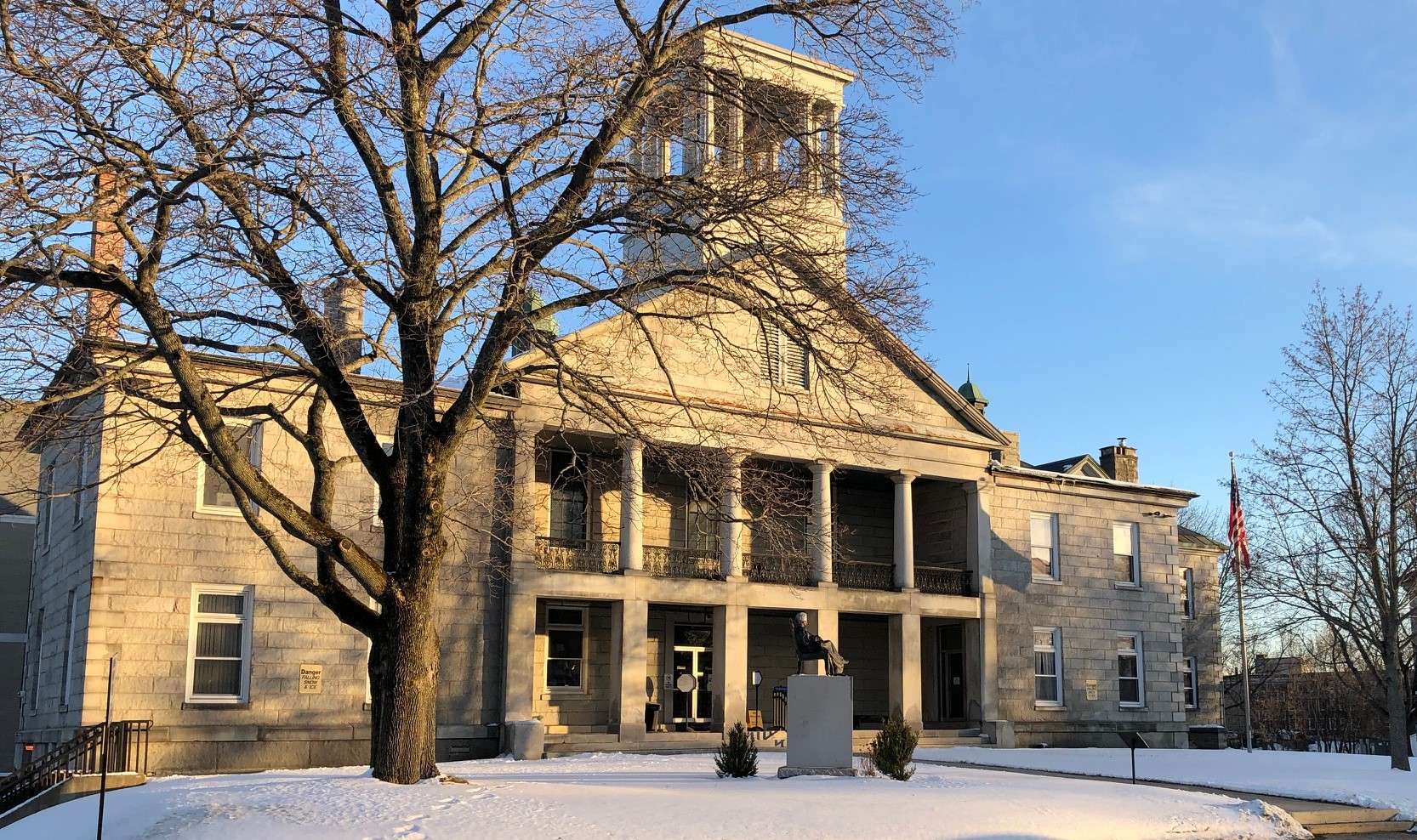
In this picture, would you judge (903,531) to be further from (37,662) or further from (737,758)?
(37,662)

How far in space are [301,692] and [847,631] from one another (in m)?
16.4

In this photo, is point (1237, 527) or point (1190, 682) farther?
point (1190, 682)

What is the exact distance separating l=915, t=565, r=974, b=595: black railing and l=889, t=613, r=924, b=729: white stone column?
1477mm

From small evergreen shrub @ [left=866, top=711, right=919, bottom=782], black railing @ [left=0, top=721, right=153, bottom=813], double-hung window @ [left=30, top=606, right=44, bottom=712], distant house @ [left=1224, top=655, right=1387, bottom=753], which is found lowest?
distant house @ [left=1224, top=655, right=1387, bottom=753]

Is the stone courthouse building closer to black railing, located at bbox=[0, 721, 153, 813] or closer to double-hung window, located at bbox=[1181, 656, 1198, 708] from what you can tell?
black railing, located at bbox=[0, 721, 153, 813]

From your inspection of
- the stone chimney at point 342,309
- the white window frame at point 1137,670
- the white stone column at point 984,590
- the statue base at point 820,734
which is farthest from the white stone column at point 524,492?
the white window frame at point 1137,670

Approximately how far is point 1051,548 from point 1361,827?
18495mm

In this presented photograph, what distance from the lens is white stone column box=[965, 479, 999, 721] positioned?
33.8 meters

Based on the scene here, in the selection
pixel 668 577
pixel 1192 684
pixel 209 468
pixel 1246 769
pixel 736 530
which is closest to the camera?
pixel 209 468

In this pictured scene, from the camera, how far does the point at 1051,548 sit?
3681cm

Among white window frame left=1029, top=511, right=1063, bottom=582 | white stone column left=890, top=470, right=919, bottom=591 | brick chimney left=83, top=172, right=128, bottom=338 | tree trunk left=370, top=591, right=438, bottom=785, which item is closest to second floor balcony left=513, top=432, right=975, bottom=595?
white stone column left=890, top=470, right=919, bottom=591

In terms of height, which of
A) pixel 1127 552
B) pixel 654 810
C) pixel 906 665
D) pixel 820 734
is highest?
pixel 1127 552

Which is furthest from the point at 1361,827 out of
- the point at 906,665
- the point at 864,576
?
the point at 864,576

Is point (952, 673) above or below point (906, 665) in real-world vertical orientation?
below
